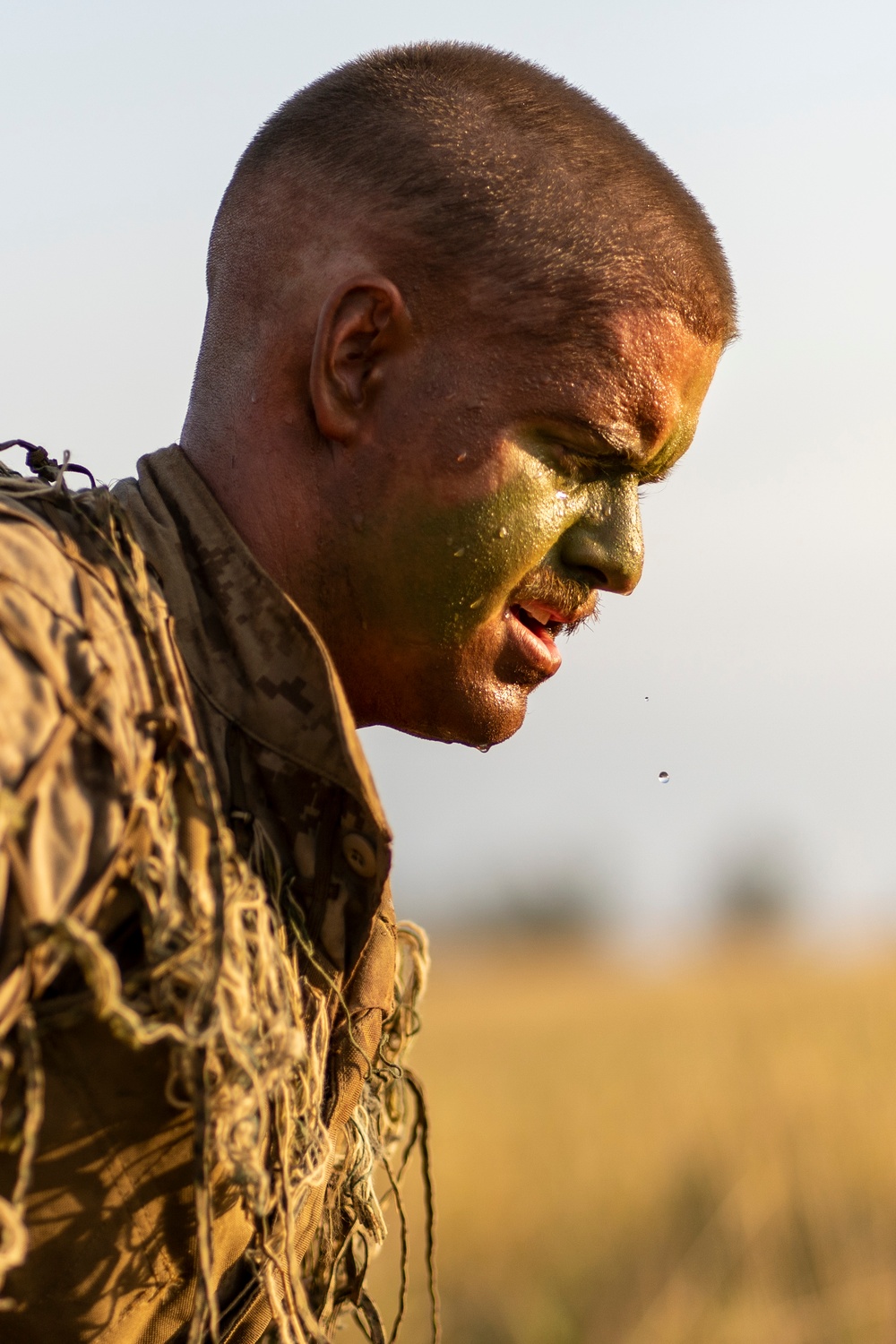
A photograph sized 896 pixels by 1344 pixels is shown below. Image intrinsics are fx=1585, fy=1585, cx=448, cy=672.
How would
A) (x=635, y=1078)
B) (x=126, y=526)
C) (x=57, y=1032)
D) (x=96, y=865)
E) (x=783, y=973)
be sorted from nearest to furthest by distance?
(x=96, y=865)
(x=57, y=1032)
(x=126, y=526)
(x=635, y=1078)
(x=783, y=973)

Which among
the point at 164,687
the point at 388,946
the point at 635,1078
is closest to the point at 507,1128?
the point at 635,1078

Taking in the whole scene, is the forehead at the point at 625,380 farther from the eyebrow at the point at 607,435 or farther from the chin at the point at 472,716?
the chin at the point at 472,716

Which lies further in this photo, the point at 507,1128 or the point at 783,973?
the point at 783,973

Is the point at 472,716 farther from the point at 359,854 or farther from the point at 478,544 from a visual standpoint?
the point at 359,854

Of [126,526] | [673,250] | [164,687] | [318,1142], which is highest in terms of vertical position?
[673,250]

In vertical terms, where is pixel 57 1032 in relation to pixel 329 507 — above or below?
below

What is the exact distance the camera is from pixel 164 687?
2275mm

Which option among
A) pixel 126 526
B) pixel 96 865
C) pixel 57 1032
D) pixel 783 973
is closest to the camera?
pixel 96 865

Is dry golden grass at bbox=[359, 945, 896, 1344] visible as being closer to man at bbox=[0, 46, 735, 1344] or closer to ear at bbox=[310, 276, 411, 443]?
man at bbox=[0, 46, 735, 1344]

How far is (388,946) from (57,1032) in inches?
30.4

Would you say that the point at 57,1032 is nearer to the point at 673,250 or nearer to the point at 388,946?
the point at 388,946

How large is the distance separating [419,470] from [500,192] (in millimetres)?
542

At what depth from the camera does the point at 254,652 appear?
254cm

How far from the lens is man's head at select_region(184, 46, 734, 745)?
2.77 meters
